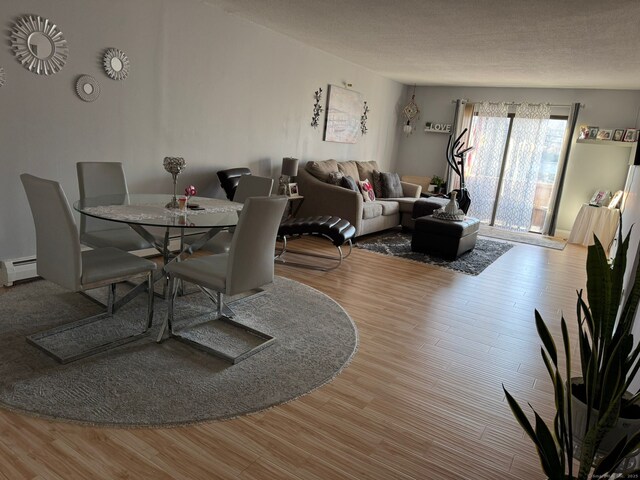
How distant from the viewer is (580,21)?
3.52m

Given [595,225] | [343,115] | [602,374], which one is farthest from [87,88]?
[595,225]

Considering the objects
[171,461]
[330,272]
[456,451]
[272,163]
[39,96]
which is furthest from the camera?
[272,163]

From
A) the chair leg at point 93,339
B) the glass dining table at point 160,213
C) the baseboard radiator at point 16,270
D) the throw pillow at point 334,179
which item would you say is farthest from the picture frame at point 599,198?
the baseboard radiator at point 16,270

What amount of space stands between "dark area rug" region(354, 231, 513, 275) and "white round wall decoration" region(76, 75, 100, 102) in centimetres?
323

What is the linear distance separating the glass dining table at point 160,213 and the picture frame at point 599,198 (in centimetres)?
572

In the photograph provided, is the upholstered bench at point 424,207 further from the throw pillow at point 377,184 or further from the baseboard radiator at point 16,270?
the baseboard radiator at point 16,270

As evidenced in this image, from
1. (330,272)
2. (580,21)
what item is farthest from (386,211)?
(580,21)

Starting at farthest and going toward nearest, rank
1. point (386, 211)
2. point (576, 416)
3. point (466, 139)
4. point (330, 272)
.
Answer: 1. point (466, 139)
2. point (386, 211)
3. point (330, 272)
4. point (576, 416)

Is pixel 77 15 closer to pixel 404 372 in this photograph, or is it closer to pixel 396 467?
pixel 404 372

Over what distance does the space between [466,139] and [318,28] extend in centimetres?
413

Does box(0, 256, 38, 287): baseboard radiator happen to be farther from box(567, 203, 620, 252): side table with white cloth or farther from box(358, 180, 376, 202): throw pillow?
box(567, 203, 620, 252): side table with white cloth

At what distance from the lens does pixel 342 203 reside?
555 centimetres

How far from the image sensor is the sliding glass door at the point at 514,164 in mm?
7203

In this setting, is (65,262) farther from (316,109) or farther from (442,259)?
(316,109)
